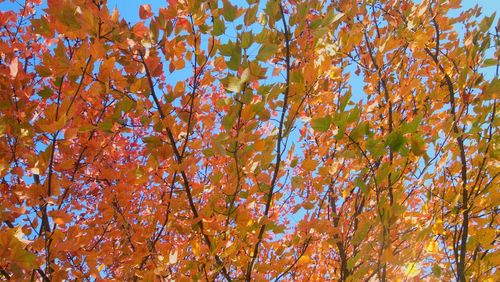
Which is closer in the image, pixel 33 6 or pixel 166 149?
pixel 166 149

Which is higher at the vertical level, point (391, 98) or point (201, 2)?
point (391, 98)

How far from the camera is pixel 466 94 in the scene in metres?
1.76

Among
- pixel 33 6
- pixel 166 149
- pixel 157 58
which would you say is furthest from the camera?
pixel 33 6

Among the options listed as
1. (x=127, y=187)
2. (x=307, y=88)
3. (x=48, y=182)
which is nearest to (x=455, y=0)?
(x=307, y=88)

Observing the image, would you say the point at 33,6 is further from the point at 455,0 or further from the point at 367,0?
the point at 455,0

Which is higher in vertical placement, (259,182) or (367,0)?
(367,0)

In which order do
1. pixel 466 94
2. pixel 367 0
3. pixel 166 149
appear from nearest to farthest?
pixel 166 149
pixel 466 94
pixel 367 0

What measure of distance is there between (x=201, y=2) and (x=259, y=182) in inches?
30.8

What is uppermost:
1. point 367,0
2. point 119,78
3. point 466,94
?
point 367,0

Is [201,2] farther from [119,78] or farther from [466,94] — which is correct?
[466,94]

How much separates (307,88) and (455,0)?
55.8 inches

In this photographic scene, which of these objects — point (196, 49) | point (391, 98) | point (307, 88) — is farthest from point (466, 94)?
point (196, 49)

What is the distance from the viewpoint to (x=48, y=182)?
157 cm

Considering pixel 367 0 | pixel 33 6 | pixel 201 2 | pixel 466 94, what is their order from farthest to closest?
Answer: pixel 33 6
pixel 367 0
pixel 466 94
pixel 201 2
